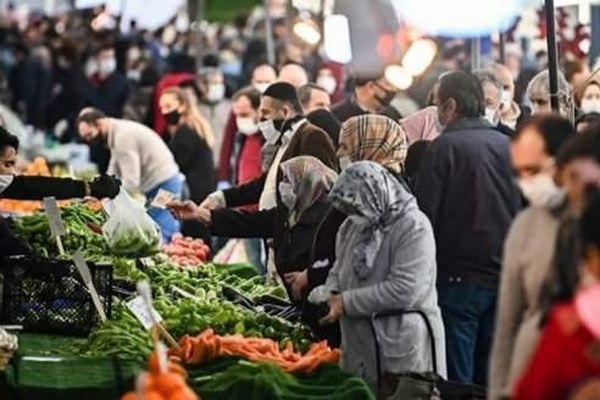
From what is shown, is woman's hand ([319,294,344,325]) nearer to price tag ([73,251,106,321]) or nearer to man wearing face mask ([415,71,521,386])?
price tag ([73,251,106,321])

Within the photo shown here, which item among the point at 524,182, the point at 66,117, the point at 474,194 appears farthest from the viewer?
the point at 66,117

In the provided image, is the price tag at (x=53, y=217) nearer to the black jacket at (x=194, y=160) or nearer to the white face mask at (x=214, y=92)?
the black jacket at (x=194, y=160)

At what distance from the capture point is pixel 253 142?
17.6m

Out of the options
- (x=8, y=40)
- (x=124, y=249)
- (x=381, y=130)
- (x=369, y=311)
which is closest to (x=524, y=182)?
(x=369, y=311)

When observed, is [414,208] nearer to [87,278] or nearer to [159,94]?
[87,278]

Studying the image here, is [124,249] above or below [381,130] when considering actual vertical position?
below

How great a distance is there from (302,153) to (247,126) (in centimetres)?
465

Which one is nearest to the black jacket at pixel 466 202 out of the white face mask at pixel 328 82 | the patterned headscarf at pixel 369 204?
the patterned headscarf at pixel 369 204

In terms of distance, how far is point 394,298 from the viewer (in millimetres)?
9734

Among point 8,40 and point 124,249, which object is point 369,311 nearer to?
point 124,249

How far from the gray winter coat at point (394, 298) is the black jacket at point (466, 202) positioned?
4.76ft

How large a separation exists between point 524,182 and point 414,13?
8.23 metres

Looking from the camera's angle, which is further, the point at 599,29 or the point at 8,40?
the point at 8,40

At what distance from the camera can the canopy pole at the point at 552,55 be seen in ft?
36.1
